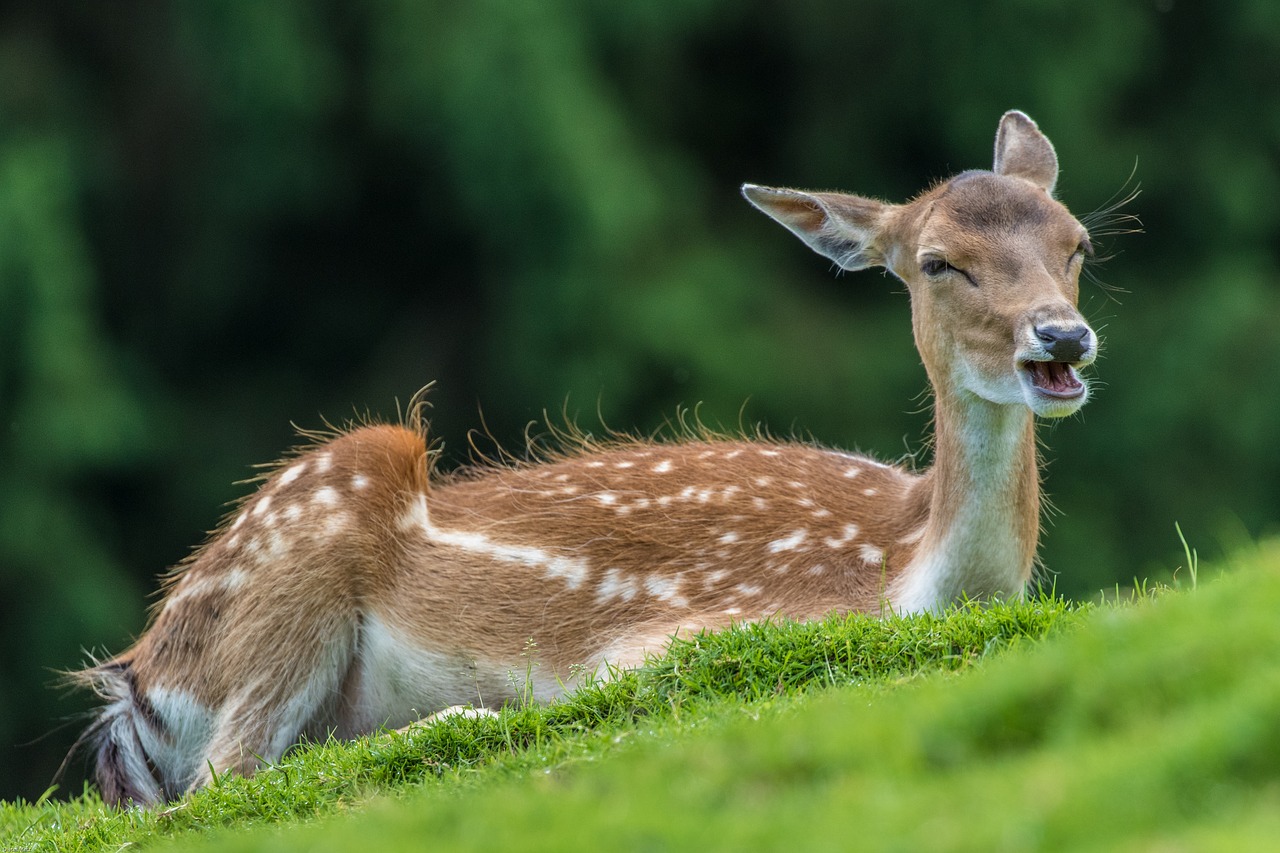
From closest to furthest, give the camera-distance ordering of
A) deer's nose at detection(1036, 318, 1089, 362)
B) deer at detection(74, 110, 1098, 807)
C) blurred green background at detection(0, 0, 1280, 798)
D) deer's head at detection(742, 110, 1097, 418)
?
deer's nose at detection(1036, 318, 1089, 362), deer's head at detection(742, 110, 1097, 418), deer at detection(74, 110, 1098, 807), blurred green background at detection(0, 0, 1280, 798)

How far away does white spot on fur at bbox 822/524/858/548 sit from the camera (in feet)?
21.3

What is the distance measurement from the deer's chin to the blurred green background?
30.8 ft

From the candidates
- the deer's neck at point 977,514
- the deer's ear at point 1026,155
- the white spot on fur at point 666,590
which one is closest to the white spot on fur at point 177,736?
the white spot on fur at point 666,590

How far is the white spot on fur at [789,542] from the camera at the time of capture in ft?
21.4

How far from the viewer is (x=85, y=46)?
17.2 m

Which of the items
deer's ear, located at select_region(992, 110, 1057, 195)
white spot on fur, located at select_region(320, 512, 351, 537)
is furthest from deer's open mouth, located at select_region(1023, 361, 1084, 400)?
white spot on fur, located at select_region(320, 512, 351, 537)

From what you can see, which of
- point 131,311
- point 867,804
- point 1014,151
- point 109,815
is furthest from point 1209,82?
point 867,804

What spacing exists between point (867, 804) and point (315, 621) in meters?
3.67

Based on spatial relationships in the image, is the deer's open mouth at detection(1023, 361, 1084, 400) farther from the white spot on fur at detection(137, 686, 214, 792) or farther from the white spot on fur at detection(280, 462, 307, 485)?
the white spot on fur at detection(137, 686, 214, 792)

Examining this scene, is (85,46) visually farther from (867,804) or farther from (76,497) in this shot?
(867,804)

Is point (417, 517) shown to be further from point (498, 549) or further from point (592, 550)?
point (592, 550)

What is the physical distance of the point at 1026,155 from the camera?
729 cm

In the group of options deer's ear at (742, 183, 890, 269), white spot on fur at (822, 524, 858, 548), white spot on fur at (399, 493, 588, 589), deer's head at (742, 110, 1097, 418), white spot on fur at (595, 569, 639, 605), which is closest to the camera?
deer's head at (742, 110, 1097, 418)

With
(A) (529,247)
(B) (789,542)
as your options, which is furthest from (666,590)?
(A) (529,247)
